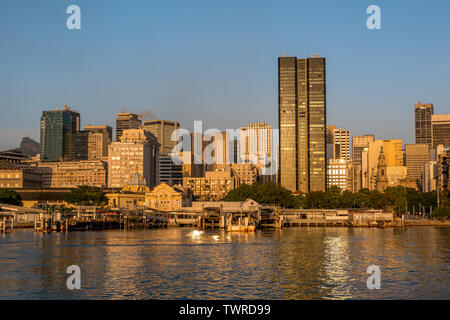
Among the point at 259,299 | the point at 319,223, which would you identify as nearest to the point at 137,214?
the point at 319,223

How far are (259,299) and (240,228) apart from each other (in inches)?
4148

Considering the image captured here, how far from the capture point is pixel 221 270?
74.0 metres

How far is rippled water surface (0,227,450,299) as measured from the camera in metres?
59.0

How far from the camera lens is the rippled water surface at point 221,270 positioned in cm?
5897

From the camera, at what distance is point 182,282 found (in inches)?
2552

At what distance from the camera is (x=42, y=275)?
6850 centimetres
